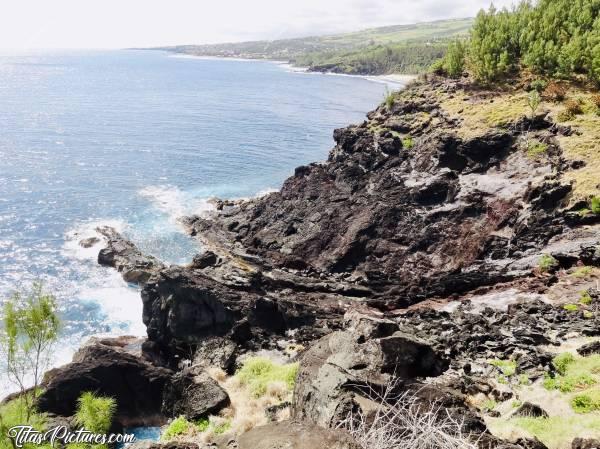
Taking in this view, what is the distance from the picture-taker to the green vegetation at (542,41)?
57.2 meters

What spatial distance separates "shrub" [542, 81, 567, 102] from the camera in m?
54.1

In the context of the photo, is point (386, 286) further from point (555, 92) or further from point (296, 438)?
point (296, 438)

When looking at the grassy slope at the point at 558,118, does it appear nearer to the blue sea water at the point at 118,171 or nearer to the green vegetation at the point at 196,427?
the blue sea water at the point at 118,171

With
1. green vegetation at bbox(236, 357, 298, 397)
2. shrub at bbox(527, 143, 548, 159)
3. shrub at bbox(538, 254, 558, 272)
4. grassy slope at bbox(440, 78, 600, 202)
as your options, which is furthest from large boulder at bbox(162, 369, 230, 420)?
shrub at bbox(527, 143, 548, 159)

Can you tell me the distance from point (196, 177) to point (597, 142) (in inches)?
2442

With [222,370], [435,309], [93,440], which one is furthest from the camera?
[435,309]

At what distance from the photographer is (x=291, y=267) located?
48812 millimetres

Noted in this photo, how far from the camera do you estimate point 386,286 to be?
1700 inches

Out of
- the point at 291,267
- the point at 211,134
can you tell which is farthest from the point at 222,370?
the point at 211,134

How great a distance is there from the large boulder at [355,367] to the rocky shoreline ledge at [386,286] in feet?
0.22

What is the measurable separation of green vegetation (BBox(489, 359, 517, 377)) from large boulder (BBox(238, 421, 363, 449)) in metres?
16.4

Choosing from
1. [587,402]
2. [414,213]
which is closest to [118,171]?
[414,213]

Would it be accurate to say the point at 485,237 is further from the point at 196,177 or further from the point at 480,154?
the point at 196,177

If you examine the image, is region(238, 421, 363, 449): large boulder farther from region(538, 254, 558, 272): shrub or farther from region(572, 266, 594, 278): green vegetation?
region(538, 254, 558, 272): shrub
